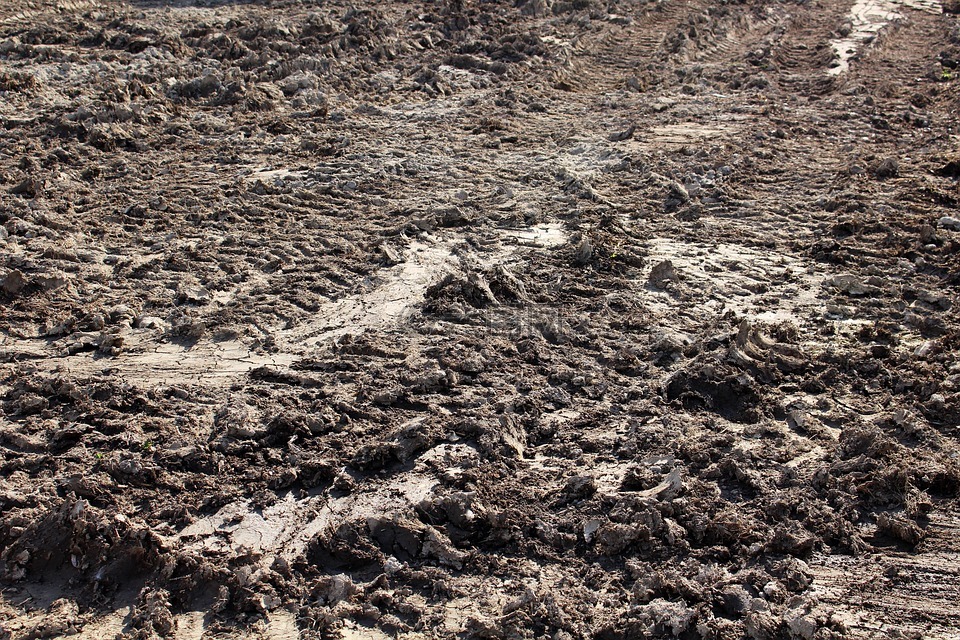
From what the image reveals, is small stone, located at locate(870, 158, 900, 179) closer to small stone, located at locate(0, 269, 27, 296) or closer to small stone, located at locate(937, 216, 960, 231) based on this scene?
small stone, located at locate(937, 216, 960, 231)

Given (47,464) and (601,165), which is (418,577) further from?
(601,165)

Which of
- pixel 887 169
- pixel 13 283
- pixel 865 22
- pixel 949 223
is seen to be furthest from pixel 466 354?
pixel 865 22

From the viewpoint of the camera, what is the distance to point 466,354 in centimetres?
521

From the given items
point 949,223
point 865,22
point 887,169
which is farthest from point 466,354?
point 865,22

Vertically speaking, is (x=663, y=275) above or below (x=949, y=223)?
below

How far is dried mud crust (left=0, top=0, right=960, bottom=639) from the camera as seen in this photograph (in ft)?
11.6

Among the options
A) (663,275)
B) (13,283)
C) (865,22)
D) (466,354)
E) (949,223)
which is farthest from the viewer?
(865,22)

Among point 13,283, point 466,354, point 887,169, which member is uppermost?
point 887,169

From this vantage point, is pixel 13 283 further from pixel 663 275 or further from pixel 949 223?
pixel 949 223

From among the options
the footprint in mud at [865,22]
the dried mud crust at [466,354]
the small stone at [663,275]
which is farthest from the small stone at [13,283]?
the footprint in mud at [865,22]

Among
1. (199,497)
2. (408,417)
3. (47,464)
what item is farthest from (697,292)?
(47,464)

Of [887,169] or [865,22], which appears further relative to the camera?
[865,22]

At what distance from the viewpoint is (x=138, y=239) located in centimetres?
645

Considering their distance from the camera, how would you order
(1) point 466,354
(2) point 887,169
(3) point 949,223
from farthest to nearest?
(2) point 887,169 < (3) point 949,223 < (1) point 466,354
